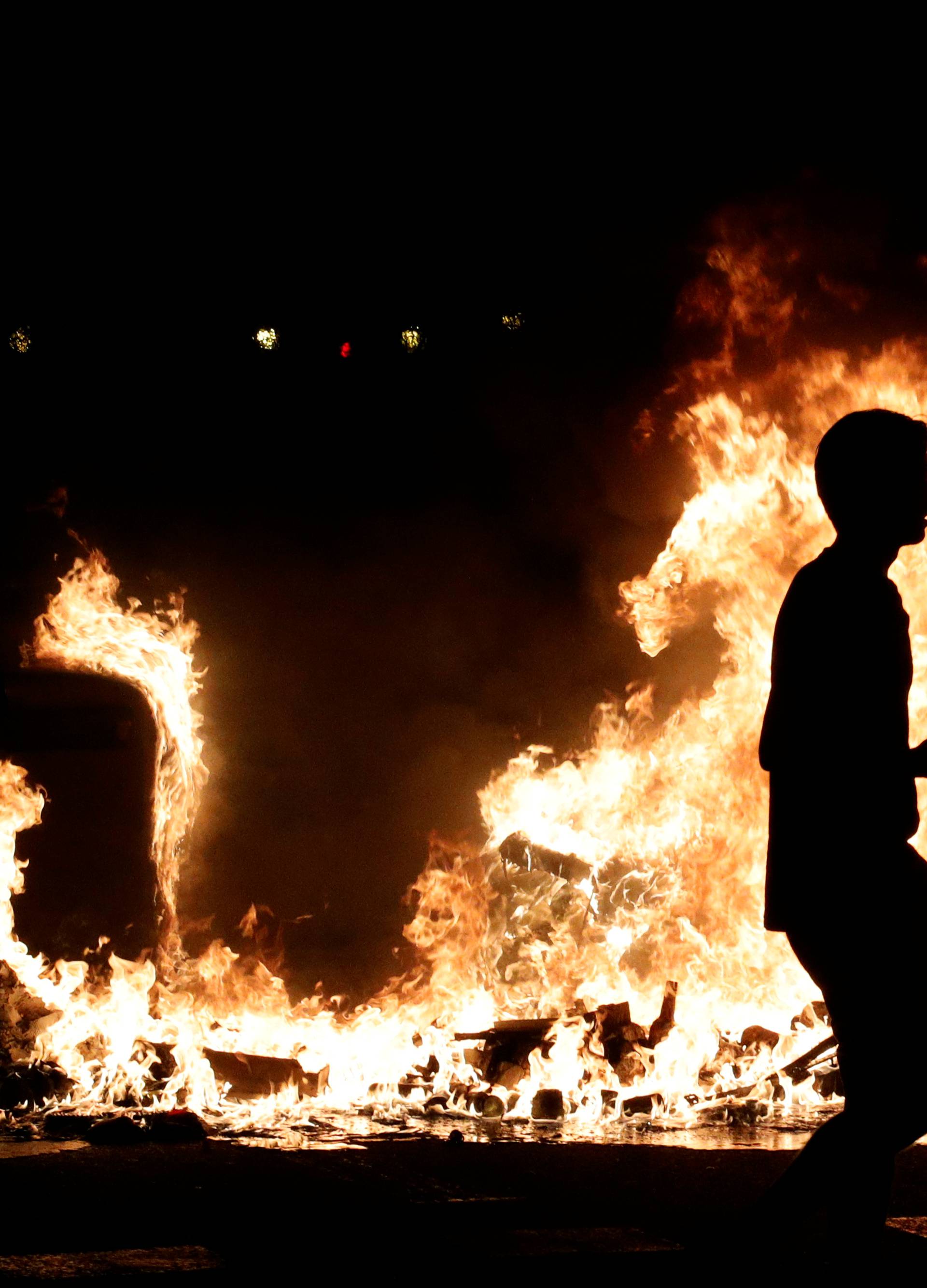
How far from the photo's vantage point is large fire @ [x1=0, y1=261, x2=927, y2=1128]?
755 centimetres

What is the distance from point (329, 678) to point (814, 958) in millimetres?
12197

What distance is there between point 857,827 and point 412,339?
1199cm

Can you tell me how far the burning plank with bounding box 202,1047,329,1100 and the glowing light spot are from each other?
27.9 feet

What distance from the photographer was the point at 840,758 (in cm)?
279

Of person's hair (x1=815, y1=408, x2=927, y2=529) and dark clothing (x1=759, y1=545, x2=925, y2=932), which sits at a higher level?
person's hair (x1=815, y1=408, x2=927, y2=529)

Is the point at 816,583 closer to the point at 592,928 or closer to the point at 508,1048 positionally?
the point at 508,1048

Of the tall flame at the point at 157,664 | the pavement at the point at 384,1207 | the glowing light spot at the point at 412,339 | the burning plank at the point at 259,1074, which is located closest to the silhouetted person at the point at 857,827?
the pavement at the point at 384,1207

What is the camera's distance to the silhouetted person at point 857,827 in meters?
2.64

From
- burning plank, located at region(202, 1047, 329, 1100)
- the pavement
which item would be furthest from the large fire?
the pavement

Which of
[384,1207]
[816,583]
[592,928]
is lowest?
[384,1207]

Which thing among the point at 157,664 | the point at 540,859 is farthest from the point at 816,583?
the point at 157,664

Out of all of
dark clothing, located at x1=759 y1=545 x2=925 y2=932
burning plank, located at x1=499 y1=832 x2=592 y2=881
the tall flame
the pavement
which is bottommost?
the pavement

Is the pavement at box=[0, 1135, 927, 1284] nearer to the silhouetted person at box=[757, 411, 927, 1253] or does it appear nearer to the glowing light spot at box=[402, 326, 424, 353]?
the silhouetted person at box=[757, 411, 927, 1253]

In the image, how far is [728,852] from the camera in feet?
30.7
